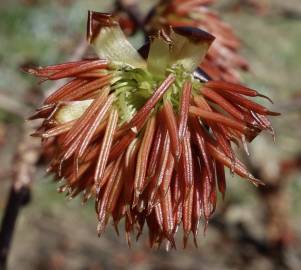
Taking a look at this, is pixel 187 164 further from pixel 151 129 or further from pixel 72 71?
pixel 72 71

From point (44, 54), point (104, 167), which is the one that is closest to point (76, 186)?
point (104, 167)

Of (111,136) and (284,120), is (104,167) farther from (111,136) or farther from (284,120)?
(284,120)

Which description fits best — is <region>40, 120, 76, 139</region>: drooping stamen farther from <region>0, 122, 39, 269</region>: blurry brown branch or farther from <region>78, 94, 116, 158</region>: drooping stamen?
<region>0, 122, 39, 269</region>: blurry brown branch

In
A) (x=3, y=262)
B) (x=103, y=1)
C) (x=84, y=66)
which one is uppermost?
(x=84, y=66)

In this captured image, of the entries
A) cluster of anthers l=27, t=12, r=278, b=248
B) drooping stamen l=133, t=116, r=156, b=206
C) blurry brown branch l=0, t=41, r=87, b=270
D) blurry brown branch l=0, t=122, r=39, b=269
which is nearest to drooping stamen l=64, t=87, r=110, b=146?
cluster of anthers l=27, t=12, r=278, b=248

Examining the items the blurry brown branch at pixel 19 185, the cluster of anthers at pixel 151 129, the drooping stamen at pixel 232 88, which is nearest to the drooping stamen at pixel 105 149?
the cluster of anthers at pixel 151 129

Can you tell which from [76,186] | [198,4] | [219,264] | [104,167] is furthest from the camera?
[219,264]
